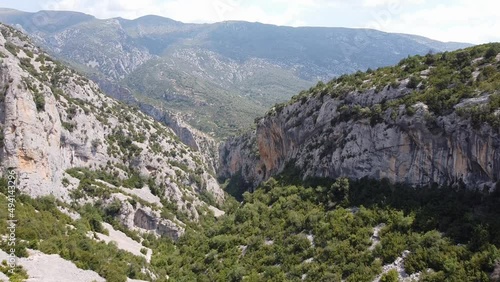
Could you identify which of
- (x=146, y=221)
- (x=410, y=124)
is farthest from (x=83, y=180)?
(x=410, y=124)

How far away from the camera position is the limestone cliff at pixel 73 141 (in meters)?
45.9

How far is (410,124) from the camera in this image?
120 ft

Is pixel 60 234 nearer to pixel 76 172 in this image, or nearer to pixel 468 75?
pixel 76 172

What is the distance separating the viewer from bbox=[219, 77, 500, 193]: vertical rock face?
3103cm

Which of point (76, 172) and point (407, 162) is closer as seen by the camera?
point (407, 162)

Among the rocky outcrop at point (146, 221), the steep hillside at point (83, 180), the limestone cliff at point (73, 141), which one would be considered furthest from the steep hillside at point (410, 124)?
the limestone cliff at point (73, 141)

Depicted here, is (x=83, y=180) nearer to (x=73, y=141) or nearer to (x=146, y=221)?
(x=73, y=141)

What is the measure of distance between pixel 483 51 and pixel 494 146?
1584 centimetres

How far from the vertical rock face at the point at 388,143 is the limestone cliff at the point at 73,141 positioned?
26.8m

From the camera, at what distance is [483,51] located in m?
39.9

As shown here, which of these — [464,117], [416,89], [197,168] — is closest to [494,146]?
[464,117]

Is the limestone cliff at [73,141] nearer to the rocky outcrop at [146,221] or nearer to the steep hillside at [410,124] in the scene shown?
Answer: the rocky outcrop at [146,221]

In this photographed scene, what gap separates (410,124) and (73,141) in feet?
161

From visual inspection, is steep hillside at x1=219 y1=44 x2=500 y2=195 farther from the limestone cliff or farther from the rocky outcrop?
the limestone cliff
